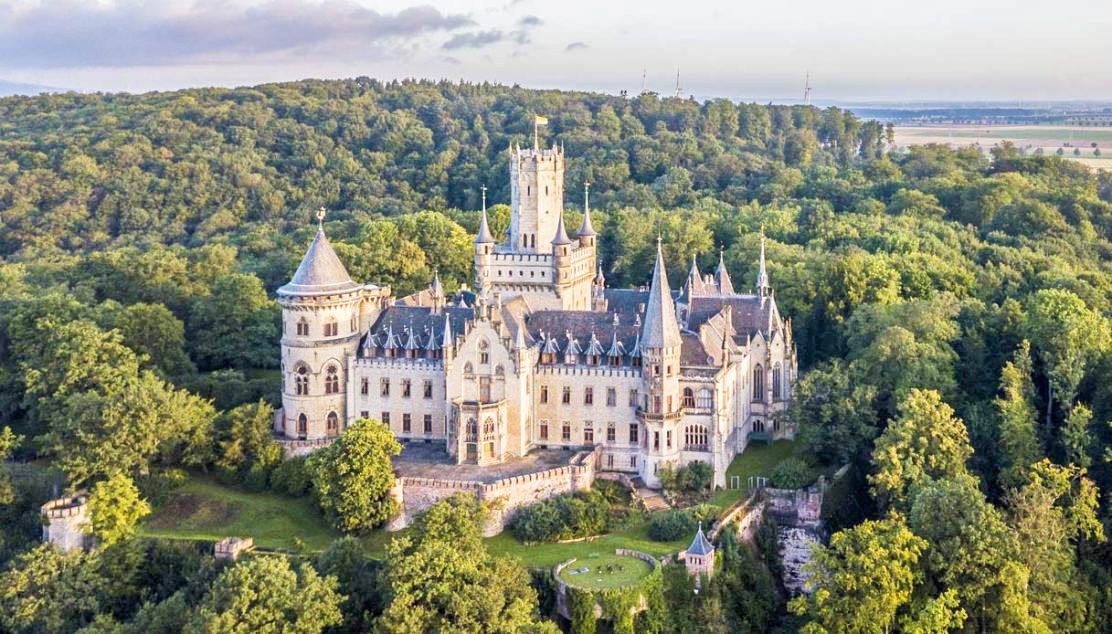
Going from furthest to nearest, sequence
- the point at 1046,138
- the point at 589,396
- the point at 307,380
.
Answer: the point at 1046,138
the point at 307,380
the point at 589,396

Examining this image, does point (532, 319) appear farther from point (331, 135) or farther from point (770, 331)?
point (331, 135)

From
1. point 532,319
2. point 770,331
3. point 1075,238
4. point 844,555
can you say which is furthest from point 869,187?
point 844,555

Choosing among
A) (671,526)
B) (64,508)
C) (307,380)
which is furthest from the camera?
(307,380)

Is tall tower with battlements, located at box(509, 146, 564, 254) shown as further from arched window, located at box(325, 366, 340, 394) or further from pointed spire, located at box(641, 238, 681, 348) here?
arched window, located at box(325, 366, 340, 394)

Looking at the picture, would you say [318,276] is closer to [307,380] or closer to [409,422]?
[307,380]

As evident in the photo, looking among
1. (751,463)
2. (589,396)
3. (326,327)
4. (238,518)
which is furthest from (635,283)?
(238,518)

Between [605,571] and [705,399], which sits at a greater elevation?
[705,399]

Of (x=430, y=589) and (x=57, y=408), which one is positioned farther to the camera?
(x=57, y=408)
